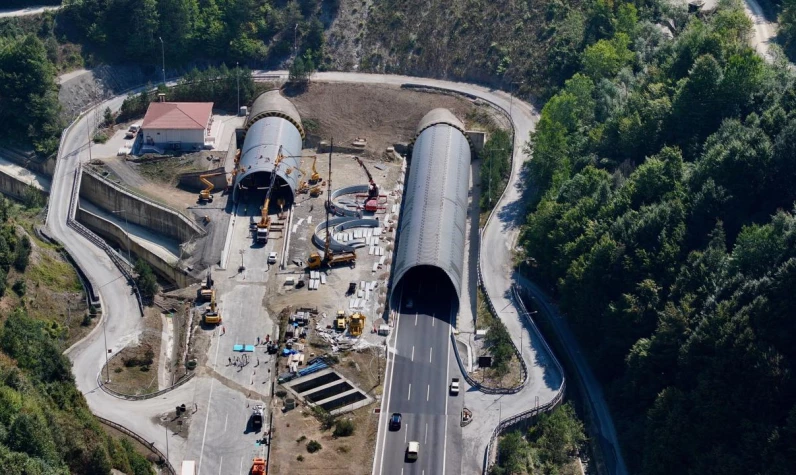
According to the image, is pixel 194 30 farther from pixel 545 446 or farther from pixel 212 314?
pixel 545 446

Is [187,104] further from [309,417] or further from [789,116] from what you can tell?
[789,116]

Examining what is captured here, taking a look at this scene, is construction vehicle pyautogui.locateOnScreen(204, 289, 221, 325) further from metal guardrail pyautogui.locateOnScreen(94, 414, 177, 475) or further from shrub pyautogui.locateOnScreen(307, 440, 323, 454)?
shrub pyautogui.locateOnScreen(307, 440, 323, 454)

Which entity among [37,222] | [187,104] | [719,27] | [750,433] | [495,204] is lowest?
[750,433]

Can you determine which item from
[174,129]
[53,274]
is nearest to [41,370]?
[53,274]

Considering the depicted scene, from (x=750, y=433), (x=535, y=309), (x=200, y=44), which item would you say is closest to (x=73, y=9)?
(x=200, y=44)

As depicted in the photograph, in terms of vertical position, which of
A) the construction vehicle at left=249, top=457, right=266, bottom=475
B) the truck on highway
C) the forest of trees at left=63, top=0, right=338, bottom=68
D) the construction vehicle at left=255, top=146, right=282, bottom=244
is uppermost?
the forest of trees at left=63, top=0, right=338, bottom=68

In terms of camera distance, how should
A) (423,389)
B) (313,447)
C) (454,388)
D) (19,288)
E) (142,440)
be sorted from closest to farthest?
(313,447), (142,440), (454,388), (423,389), (19,288)

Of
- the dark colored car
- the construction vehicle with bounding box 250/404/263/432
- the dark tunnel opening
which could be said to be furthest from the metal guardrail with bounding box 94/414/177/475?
the dark tunnel opening
